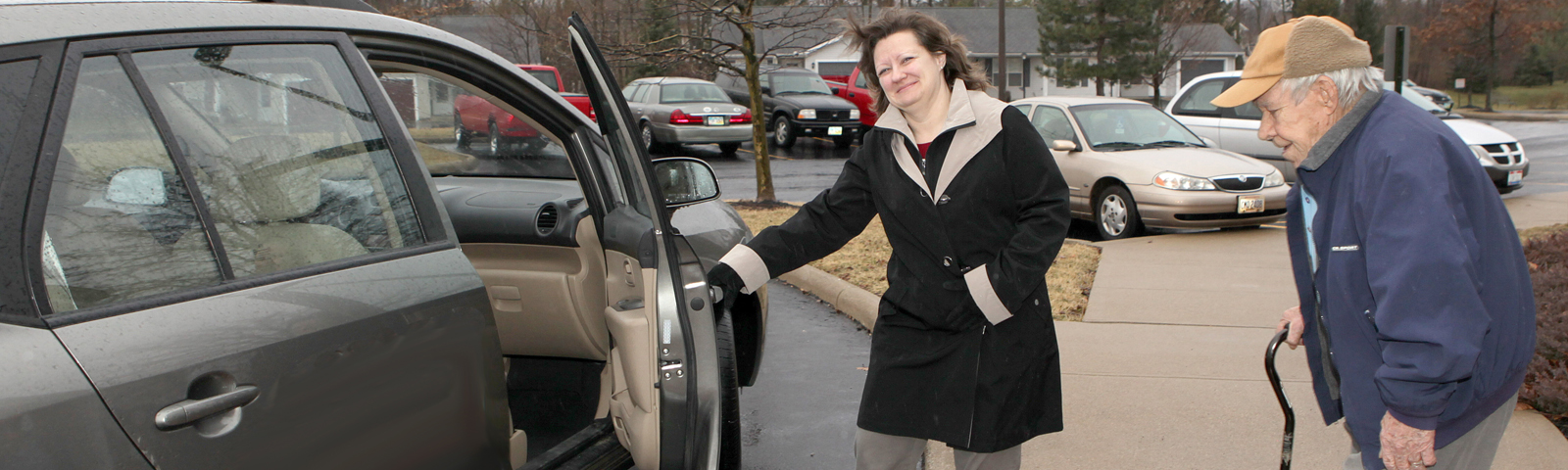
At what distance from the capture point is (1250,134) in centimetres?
1191

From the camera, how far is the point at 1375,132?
79.8 inches

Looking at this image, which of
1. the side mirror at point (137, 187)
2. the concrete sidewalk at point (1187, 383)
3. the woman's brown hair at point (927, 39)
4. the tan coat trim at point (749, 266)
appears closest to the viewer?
the side mirror at point (137, 187)

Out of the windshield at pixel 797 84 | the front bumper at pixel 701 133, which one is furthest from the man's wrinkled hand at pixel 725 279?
the windshield at pixel 797 84

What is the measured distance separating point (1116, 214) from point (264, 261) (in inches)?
328

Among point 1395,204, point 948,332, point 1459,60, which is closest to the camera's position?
point 1395,204

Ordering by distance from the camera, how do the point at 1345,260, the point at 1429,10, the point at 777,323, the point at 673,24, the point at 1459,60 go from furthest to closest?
the point at 1429,10, the point at 1459,60, the point at 673,24, the point at 777,323, the point at 1345,260

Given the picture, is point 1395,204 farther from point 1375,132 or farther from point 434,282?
point 434,282

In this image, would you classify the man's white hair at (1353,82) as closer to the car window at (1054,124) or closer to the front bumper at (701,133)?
the car window at (1054,124)

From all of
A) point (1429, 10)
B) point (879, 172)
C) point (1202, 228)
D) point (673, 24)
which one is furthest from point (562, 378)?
point (1429, 10)

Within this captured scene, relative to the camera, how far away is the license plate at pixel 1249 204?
A: 29.2 feet

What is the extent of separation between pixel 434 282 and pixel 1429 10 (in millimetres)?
57246

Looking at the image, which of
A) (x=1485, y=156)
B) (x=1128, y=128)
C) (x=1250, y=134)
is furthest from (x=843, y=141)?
(x=1485, y=156)

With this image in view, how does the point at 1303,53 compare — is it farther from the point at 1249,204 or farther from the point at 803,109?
the point at 803,109

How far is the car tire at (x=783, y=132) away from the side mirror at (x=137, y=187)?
1875 centimetres
